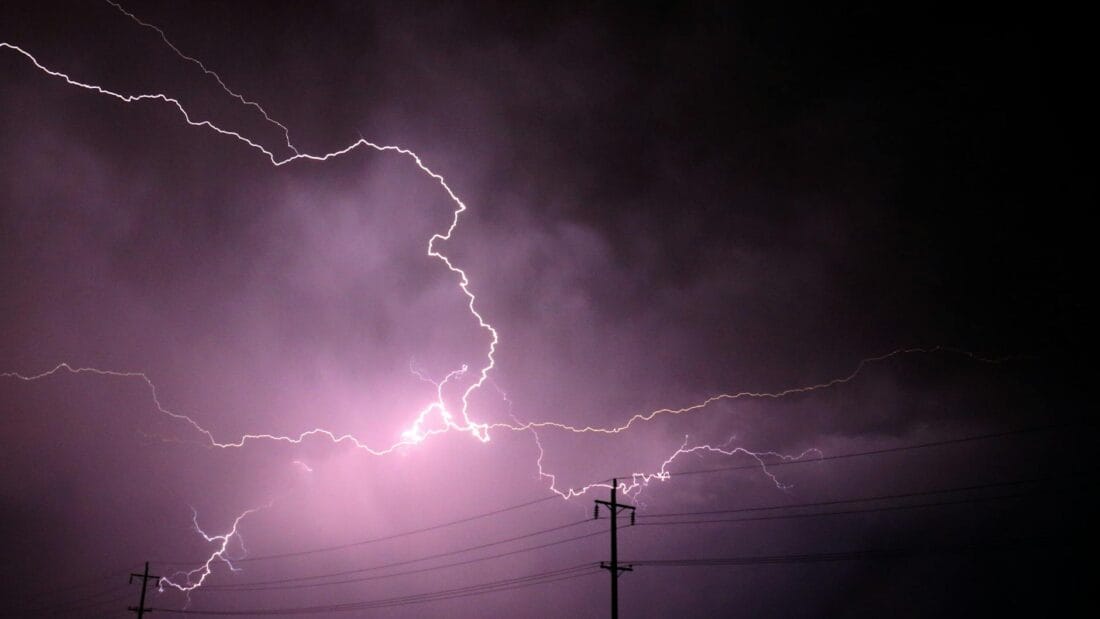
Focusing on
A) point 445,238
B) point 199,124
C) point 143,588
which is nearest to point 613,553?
point 445,238

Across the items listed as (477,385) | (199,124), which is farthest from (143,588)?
(199,124)

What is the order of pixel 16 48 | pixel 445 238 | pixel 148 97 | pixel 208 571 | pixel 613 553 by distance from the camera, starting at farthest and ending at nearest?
pixel 208 571 → pixel 445 238 → pixel 148 97 → pixel 613 553 → pixel 16 48

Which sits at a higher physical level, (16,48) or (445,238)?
(16,48)

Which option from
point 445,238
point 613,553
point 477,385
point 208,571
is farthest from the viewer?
point 208,571

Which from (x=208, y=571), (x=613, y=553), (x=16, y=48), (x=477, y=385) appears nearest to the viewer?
(x=16, y=48)

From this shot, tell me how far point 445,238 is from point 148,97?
950 centimetres

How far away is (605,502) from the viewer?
20.9 m

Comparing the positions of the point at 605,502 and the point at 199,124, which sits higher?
the point at 199,124

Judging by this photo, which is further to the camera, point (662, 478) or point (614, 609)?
point (662, 478)

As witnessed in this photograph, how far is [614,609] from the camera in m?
18.3

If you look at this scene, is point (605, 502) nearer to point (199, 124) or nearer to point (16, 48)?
point (199, 124)

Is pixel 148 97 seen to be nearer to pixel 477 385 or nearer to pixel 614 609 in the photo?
pixel 477 385

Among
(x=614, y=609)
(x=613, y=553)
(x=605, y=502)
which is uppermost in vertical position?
(x=605, y=502)

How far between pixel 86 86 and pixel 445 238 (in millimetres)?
10691
